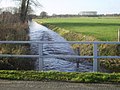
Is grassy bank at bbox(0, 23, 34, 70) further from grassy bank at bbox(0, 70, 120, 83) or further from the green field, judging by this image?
the green field

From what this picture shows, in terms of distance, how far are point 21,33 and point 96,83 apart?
15.7 metres

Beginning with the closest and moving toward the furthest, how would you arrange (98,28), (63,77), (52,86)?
(52,86), (63,77), (98,28)

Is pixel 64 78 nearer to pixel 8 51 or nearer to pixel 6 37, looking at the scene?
pixel 8 51

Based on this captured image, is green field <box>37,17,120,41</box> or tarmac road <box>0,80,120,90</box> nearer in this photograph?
tarmac road <box>0,80,120,90</box>

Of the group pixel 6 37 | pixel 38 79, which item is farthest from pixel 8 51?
pixel 38 79

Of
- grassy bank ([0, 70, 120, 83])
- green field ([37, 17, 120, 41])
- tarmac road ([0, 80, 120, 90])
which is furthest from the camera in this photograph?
green field ([37, 17, 120, 41])

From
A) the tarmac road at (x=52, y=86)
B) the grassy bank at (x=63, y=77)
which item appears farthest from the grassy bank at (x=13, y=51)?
the tarmac road at (x=52, y=86)

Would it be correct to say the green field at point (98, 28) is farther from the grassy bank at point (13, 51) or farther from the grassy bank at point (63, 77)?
the grassy bank at point (63, 77)

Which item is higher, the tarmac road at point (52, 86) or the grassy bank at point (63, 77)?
the grassy bank at point (63, 77)

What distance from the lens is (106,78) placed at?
9461 mm

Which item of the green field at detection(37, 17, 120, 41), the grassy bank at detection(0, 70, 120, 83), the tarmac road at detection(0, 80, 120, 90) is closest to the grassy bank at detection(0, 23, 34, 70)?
the grassy bank at detection(0, 70, 120, 83)

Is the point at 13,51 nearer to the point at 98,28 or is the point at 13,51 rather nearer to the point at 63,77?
the point at 63,77

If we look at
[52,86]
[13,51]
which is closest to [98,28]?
[13,51]

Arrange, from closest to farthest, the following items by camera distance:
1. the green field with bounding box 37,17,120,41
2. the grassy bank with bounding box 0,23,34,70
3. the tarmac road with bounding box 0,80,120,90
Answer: the tarmac road with bounding box 0,80,120,90 → the grassy bank with bounding box 0,23,34,70 → the green field with bounding box 37,17,120,41
